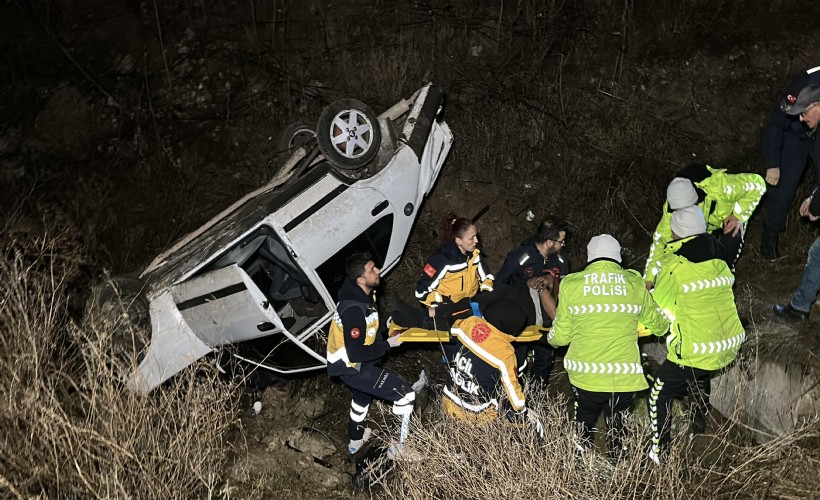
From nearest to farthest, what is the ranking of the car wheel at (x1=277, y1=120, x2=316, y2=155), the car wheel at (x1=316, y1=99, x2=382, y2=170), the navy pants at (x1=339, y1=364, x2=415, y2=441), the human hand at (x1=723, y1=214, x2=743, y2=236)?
the human hand at (x1=723, y1=214, x2=743, y2=236) < the navy pants at (x1=339, y1=364, x2=415, y2=441) < the car wheel at (x1=316, y1=99, x2=382, y2=170) < the car wheel at (x1=277, y1=120, x2=316, y2=155)

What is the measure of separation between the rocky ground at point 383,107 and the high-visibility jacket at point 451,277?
160cm

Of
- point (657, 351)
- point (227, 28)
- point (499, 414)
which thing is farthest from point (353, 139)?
point (227, 28)

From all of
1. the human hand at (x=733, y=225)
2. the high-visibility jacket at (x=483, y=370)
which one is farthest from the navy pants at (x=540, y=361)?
the human hand at (x=733, y=225)

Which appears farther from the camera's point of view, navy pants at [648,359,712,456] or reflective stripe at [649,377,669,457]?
reflective stripe at [649,377,669,457]

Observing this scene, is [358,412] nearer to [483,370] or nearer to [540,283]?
[483,370]

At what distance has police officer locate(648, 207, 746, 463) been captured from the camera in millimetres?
5355

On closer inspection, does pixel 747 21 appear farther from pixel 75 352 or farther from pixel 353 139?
→ pixel 75 352

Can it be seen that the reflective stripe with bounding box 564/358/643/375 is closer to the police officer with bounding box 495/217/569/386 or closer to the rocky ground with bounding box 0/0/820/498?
the police officer with bounding box 495/217/569/386

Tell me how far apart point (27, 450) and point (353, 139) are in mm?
3839

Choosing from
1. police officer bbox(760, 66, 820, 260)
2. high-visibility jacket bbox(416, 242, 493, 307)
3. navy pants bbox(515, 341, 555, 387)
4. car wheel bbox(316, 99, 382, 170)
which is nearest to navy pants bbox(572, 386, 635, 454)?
navy pants bbox(515, 341, 555, 387)

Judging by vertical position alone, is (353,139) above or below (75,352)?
above

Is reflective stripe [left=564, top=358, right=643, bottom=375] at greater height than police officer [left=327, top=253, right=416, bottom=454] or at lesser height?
greater

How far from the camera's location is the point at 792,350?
6207mm

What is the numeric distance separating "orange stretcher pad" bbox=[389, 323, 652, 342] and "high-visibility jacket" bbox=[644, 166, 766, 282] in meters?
0.73
